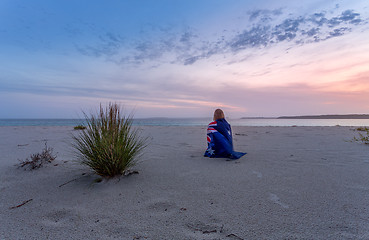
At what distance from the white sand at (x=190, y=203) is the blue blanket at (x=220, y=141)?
25.5 inches

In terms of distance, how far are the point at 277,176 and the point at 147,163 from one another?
236 cm

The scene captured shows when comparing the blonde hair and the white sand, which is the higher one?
the blonde hair

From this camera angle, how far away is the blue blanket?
429cm

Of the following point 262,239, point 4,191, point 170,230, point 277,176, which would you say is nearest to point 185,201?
point 170,230

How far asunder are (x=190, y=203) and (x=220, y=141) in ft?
7.26

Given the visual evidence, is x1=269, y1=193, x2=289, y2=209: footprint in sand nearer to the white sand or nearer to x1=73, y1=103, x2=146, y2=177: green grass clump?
the white sand

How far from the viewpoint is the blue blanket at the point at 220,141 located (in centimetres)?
429

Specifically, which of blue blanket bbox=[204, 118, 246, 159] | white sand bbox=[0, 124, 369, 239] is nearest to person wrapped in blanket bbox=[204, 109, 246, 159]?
blue blanket bbox=[204, 118, 246, 159]

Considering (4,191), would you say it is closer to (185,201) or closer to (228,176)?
(185,201)

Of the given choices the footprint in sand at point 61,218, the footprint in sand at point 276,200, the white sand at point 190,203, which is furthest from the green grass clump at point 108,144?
the footprint in sand at point 276,200

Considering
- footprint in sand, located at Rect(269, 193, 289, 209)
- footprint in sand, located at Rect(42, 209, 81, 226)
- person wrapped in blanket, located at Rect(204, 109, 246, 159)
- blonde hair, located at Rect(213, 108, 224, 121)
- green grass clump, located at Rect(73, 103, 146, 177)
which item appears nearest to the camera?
footprint in sand, located at Rect(42, 209, 81, 226)

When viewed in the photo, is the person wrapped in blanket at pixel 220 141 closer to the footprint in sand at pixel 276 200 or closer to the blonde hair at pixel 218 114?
the blonde hair at pixel 218 114

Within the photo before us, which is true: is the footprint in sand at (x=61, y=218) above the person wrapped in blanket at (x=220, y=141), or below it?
below

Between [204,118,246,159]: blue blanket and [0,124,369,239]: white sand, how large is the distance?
649 millimetres
